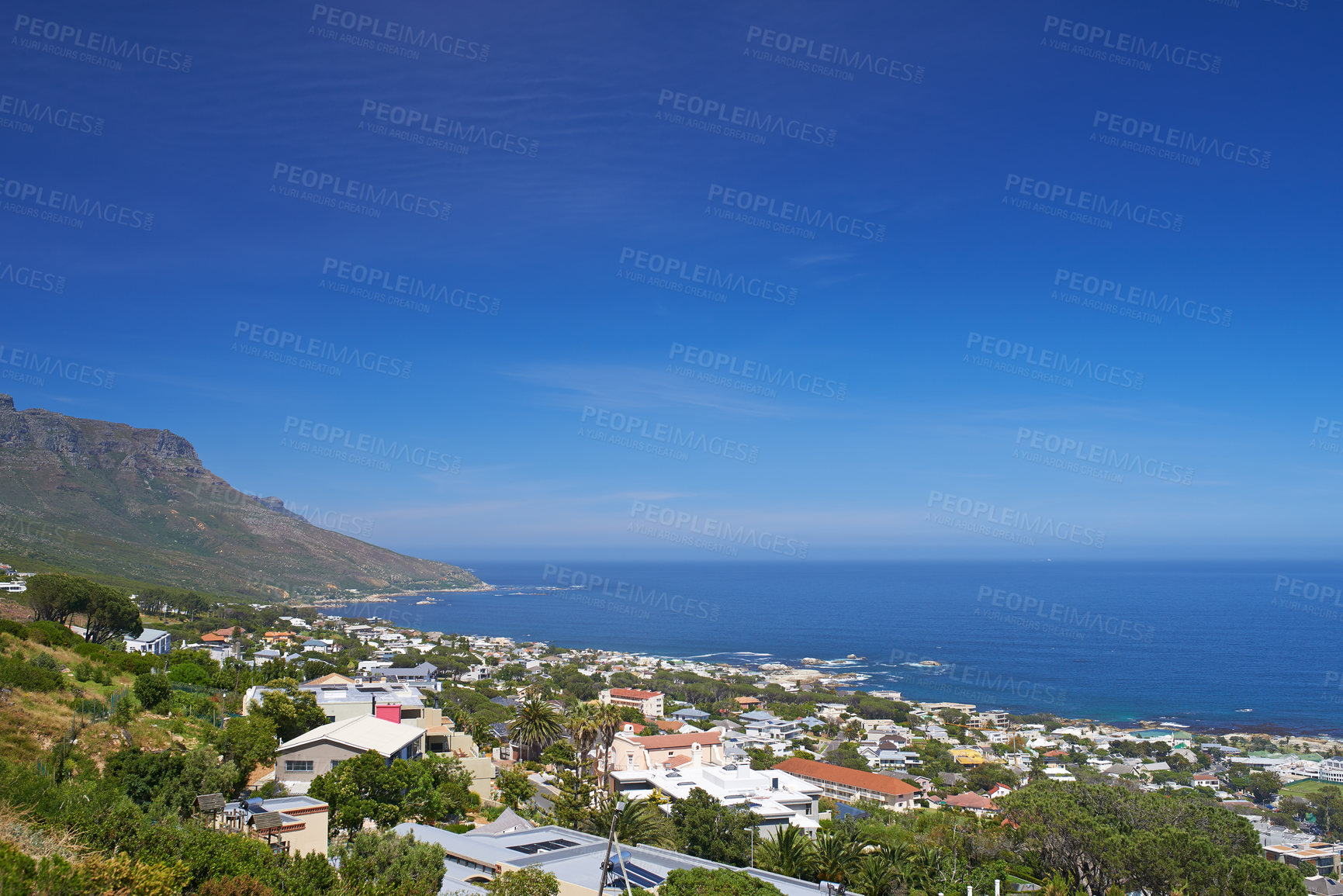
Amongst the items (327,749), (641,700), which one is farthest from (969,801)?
(327,749)

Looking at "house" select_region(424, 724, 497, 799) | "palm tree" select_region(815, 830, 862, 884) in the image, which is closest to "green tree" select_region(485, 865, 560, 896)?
"palm tree" select_region(815, 830, 862, 884)

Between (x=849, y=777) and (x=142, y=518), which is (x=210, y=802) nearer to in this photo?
(x=849, y=777)

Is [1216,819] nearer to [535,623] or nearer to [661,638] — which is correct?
[661,638]

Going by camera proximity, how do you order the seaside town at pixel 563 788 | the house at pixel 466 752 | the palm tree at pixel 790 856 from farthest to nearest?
the house at pixel 466 752, the palm tree at pixel 790 856, the seaside town at pixel 563 788

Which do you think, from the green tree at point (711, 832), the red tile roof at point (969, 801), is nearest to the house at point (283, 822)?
the green tree at point (711, 832)

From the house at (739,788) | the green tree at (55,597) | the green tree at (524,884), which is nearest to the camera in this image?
the green tree at (524,884)

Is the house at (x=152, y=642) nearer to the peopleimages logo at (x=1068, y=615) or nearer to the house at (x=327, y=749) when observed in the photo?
the house at (x=327, y=749)
